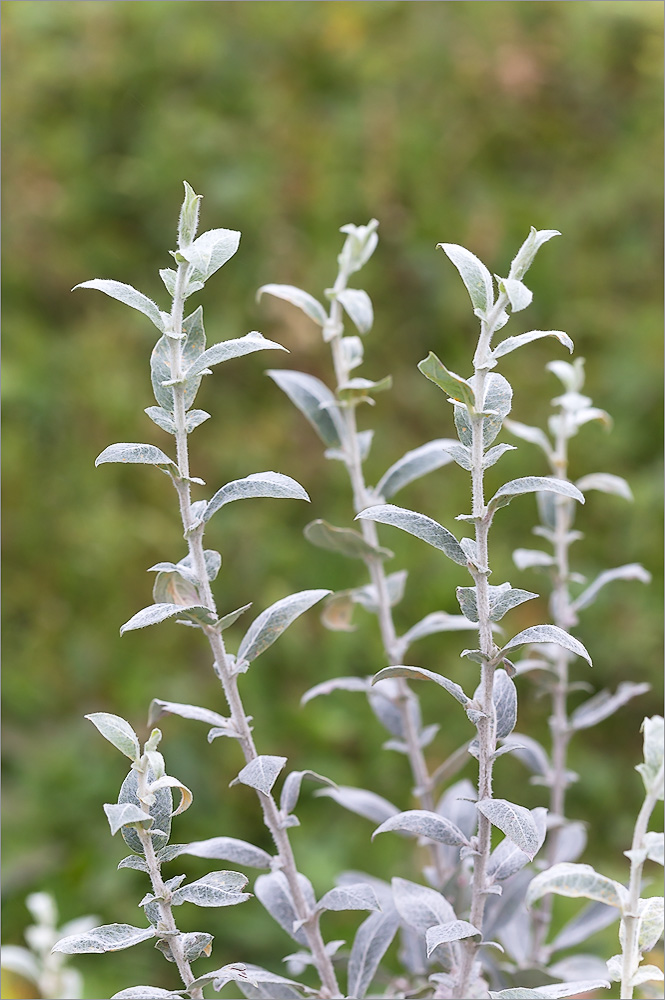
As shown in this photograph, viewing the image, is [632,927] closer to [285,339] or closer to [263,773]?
[263,773]

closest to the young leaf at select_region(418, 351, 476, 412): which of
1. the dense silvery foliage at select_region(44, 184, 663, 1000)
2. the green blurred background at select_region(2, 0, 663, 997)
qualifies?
the dense silvery foliage at select_region(44, 184, 663, 1000)

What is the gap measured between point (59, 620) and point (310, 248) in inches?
31.8

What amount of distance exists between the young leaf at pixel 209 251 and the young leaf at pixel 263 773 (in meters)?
0.22

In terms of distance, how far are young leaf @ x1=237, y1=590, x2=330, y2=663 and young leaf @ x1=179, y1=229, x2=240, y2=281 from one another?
158 millimetres

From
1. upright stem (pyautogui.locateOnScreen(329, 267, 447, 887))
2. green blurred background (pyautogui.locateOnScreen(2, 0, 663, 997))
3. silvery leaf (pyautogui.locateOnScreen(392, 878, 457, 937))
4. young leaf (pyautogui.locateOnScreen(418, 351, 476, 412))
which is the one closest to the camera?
young leaf (pyautogui.locateOnScreen(418, 351, 476, 412))

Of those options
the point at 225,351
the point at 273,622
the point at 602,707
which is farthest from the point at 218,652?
the point at 602,707

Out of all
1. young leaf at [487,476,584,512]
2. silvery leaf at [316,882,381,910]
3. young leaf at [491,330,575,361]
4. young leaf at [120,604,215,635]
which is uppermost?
young leaf at [491,330,575,361]

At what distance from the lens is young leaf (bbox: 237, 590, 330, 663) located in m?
0.47

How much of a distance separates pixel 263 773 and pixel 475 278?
9.4 inches

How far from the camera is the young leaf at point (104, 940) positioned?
409mm

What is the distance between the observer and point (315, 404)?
634 mm

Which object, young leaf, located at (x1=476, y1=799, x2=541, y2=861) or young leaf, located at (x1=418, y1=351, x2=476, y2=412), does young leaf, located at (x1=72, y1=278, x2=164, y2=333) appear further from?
young leaf, located at (x1=476, y1=799, x2=541, y2=861)

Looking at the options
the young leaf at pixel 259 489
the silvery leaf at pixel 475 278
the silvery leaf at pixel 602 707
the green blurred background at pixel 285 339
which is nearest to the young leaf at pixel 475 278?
the silvery leaf at pixel 475 278

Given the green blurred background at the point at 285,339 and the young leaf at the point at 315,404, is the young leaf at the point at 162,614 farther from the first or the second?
the green blurred background at the point at 285,339
